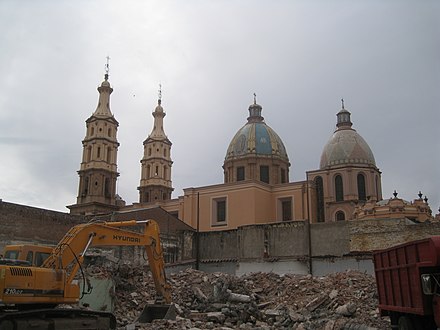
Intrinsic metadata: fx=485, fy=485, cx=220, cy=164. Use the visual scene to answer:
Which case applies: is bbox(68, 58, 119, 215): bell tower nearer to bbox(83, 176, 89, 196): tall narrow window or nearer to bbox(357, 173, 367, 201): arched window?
bbox(83, 176, 89, 196): tall narrow window

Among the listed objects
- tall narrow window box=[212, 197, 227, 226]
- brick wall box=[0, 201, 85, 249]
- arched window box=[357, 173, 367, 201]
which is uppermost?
arched window box=[357, 173, 367, 201]

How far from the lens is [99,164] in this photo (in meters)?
51.7

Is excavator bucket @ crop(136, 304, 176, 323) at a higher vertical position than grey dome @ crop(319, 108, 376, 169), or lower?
lower

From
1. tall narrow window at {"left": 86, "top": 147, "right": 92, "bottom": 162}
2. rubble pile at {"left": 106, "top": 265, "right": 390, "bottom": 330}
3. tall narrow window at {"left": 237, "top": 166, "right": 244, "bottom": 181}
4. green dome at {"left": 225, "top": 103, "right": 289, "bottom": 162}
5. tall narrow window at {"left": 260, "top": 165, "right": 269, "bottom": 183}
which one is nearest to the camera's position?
rubble pile at {"left": 106, "top": 265, "right": 390, "bottom": 330}

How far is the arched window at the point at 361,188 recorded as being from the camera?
147 ft

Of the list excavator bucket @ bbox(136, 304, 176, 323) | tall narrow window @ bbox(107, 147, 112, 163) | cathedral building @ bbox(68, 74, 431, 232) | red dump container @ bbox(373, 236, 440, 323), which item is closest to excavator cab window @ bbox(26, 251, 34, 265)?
excavator bucket @ bbox(136, 304, 176, 323)

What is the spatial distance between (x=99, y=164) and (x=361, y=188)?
88.3ft

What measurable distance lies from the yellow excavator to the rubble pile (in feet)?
8.67

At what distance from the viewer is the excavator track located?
1051 cm

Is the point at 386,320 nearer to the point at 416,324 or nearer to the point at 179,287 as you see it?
the point at 416,324

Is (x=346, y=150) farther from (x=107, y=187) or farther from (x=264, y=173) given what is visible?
(x=107, y=187)

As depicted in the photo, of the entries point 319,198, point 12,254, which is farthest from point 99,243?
point 319,198

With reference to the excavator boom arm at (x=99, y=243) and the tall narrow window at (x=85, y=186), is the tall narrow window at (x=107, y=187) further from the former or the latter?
the excavator boom arm at (x=99, y=243)

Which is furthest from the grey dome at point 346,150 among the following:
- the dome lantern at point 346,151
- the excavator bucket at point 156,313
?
the excavator bucket at point 156,313
